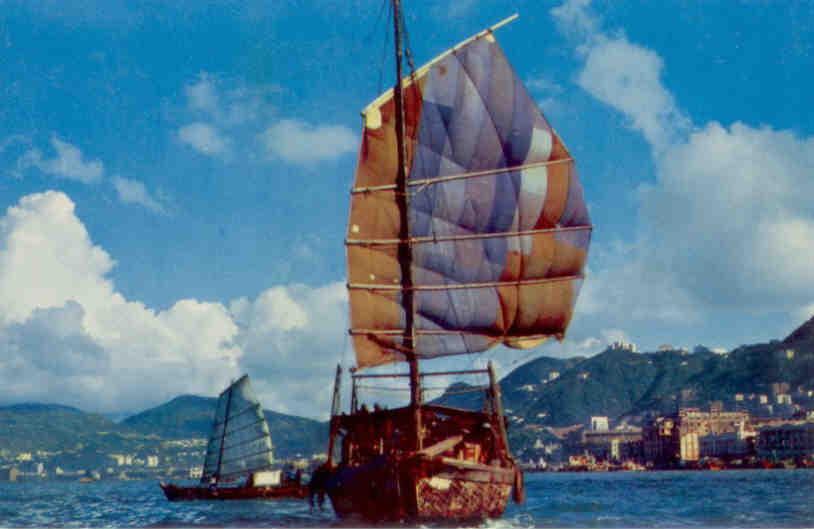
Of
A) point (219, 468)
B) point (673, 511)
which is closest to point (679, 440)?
point (219, 468)

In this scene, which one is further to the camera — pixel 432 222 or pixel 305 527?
pixel 432 222

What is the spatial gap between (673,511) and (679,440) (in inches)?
6062

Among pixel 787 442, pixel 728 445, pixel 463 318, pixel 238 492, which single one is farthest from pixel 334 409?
pixel 728 445

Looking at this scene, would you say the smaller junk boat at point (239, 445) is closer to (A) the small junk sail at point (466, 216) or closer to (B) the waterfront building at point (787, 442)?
(A) the small junk sail at point (466, 216)

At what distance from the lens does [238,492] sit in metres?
69.7

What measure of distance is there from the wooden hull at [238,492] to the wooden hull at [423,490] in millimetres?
36520

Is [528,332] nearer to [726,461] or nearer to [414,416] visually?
[414,416]

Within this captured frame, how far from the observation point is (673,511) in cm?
4500

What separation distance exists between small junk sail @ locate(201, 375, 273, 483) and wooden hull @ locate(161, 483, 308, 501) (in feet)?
6.50

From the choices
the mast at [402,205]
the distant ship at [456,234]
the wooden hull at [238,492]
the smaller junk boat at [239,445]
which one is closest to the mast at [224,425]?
the smaller junk boat at [239,445]

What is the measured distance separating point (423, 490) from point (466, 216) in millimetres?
12756

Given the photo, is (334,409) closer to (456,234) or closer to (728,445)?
(456,234)

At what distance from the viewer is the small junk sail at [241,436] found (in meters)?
74.3

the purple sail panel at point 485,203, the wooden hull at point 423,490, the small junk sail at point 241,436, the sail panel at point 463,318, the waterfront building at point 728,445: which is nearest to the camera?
the wooden hull at point 423,490
